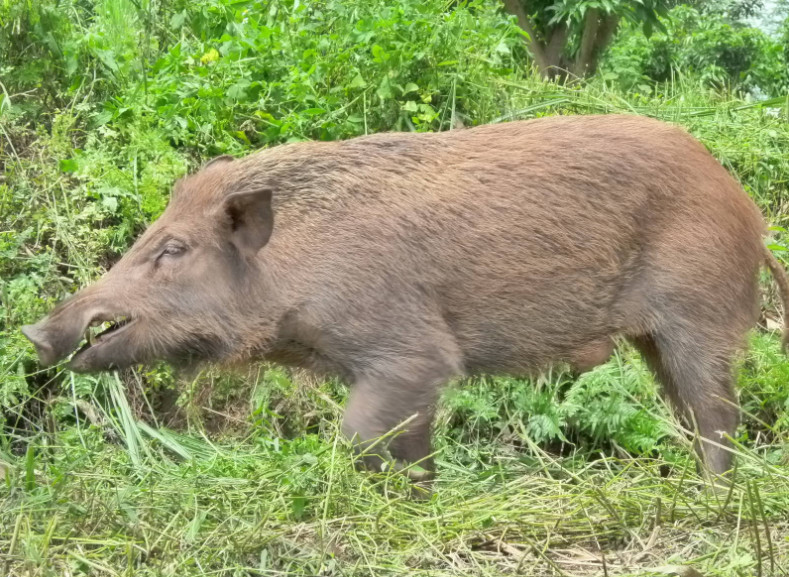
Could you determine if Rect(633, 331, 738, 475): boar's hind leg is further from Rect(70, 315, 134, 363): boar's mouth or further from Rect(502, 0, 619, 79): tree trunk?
Rect(502, 0, 619, 79): tree trunk

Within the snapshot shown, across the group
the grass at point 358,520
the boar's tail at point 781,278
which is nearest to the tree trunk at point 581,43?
the boar's tail at point 781,278

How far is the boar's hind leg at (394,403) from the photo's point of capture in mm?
4605

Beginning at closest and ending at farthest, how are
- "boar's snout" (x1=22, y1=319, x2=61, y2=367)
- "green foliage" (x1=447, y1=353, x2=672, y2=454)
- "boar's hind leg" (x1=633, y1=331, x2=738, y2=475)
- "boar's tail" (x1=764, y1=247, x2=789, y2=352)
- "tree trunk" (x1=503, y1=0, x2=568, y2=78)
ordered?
1. "boar's snout" (x1=22, y1=319, x2=61, y2=367)
2. "boar's hind leg" (x1=633, y1=331, x2=738, y2=475)
3. "boar's tail" (x1=764, y1=247, x2=789, y2=352)
4. "green foliage" (x1=447, y1=353, x2=672, y2=454)
5. "tree trunk" (x1=503, y1=0, x2=568, y2=78)

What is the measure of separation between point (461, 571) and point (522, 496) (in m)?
0.79

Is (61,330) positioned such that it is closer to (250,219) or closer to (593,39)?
(250,219)

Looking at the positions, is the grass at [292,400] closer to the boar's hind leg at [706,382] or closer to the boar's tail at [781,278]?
the boar's hind leg at [706,382]

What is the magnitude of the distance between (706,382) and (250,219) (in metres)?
2.10

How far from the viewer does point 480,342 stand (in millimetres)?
4977

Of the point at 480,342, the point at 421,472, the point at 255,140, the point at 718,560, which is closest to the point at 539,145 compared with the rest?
the point at 480,342

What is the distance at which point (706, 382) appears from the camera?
509cm

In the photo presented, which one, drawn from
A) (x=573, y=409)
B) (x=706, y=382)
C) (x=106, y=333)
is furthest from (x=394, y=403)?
(x=573, y=409)

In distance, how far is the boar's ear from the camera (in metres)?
4.68

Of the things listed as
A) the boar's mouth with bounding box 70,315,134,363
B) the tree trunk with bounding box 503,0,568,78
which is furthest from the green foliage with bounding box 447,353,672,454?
the tree trunk with bounding box 503,0,568,78

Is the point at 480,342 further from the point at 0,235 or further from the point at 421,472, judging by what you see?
the point at 0,235
